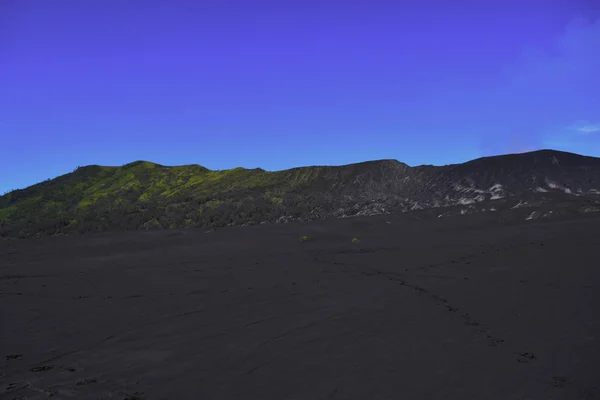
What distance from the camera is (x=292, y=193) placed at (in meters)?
36.2

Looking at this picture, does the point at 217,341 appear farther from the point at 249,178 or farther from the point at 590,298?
the point at 249,178

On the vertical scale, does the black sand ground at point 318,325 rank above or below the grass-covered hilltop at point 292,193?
below

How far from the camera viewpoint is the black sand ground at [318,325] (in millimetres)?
5406

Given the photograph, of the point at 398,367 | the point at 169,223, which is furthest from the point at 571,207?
the point at 169,223

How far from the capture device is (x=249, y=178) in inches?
1681

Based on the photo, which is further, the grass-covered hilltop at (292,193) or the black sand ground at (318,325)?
the grass-covered hilltop at (292,193)

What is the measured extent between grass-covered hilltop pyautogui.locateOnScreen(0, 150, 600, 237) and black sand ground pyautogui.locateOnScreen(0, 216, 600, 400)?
14.5 metres

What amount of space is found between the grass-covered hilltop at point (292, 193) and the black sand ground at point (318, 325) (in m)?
14.5

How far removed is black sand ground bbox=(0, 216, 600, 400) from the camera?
213 inches

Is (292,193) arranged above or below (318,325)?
above

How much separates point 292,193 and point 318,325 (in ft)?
94.0

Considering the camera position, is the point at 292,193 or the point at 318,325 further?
the point at 292,193

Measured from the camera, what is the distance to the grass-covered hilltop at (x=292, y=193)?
99.3 ft

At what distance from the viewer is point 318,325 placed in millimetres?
7750
